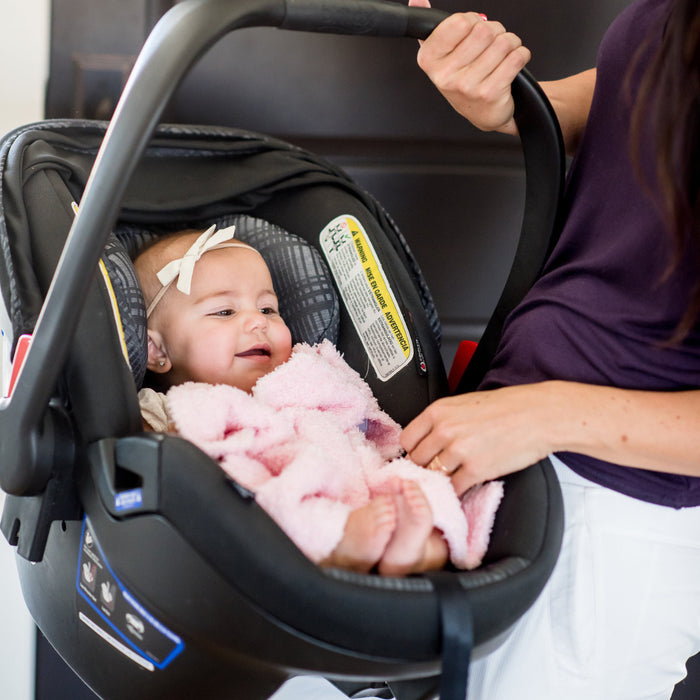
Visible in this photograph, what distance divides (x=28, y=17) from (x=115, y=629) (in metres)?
1.16

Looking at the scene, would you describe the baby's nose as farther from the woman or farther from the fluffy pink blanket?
the woman

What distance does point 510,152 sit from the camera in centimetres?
174

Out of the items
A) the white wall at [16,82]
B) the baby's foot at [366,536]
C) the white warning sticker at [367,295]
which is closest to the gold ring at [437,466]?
the baby's foot at [366,536]

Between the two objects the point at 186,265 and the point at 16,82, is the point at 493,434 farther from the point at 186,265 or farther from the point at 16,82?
the point at 16,82

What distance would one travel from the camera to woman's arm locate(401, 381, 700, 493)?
Result: 2.85 ft

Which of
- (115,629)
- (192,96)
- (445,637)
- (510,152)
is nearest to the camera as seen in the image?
(445,637)

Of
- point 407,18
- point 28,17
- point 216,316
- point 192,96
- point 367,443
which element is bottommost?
point 367,443

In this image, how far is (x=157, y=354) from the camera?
48.0 inches

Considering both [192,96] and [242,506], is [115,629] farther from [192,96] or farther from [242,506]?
[192,96]

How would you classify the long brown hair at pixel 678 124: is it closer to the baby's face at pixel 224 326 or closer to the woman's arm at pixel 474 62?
the woman's arm at pixel 474 62

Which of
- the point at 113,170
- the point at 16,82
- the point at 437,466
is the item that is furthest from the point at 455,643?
the point at 16,82

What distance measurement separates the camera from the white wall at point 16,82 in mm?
1479

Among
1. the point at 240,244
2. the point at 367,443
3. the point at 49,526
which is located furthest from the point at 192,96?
the point at 49,526

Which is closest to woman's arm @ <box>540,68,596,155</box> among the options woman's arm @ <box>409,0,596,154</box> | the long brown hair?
woman's arm @ <box>409,0,596,154</box>
